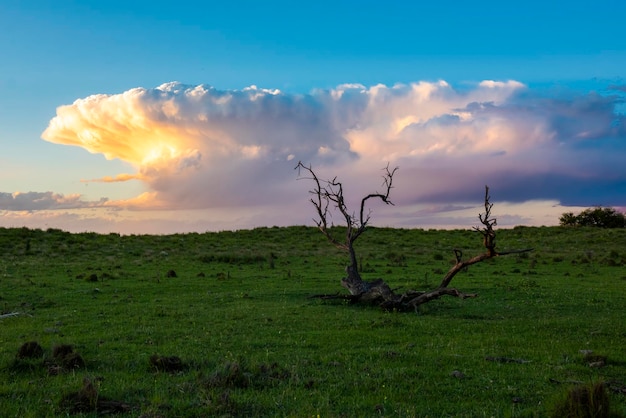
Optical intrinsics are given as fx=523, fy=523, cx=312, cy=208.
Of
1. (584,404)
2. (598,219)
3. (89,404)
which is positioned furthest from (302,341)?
(598,219)

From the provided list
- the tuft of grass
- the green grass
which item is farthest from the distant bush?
the tuft of grass

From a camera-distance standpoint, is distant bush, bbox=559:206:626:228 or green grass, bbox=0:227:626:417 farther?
distant bush, bbox=559:206:626:228

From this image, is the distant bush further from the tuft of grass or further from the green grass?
the tuft of grass

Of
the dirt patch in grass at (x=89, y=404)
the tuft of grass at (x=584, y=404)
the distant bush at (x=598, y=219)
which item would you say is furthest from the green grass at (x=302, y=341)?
the distant bush at (x=598, y=219)

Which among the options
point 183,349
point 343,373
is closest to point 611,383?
point 343,373

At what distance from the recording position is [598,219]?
8969 cm

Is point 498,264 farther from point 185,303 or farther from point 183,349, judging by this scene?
point 183,349

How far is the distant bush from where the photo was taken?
287ft

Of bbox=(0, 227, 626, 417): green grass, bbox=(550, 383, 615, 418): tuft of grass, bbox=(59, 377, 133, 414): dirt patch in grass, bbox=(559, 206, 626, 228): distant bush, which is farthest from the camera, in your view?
bbox=(559, 206, 626, 228): distant bush

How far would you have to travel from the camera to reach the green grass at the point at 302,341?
374 inches

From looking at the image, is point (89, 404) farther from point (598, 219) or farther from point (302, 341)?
point (598, 219)

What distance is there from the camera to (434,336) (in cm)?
1555

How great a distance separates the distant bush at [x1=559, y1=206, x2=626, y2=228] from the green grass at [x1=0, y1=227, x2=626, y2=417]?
57.3m

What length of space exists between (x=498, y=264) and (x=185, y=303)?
1182 inches
